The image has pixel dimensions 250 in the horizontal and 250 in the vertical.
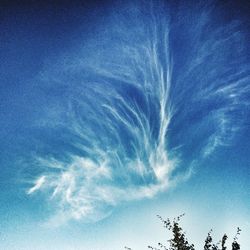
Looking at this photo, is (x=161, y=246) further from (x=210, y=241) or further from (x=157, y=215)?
(x=210, y=241)

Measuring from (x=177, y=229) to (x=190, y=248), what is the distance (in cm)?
175

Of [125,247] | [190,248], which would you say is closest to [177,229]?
[190,248]

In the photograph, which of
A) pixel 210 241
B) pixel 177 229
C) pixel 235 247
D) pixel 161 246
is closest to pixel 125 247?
pixel 161 246

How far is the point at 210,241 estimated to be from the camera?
20.4 m

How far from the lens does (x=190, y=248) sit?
67.8 ft

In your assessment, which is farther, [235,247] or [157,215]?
[157,215]

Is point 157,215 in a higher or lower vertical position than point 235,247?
higher

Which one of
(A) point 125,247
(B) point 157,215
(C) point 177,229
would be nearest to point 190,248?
(C) point 177,229

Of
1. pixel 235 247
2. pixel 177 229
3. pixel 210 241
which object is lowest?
pixel 235 247

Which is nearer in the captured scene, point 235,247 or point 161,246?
point 235,247

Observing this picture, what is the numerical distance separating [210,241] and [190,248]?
176 centimetres

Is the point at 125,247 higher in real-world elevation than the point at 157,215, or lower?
lower

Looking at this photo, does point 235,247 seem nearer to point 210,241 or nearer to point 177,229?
point 210,241

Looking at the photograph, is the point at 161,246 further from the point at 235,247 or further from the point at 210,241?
the point at 235,247
